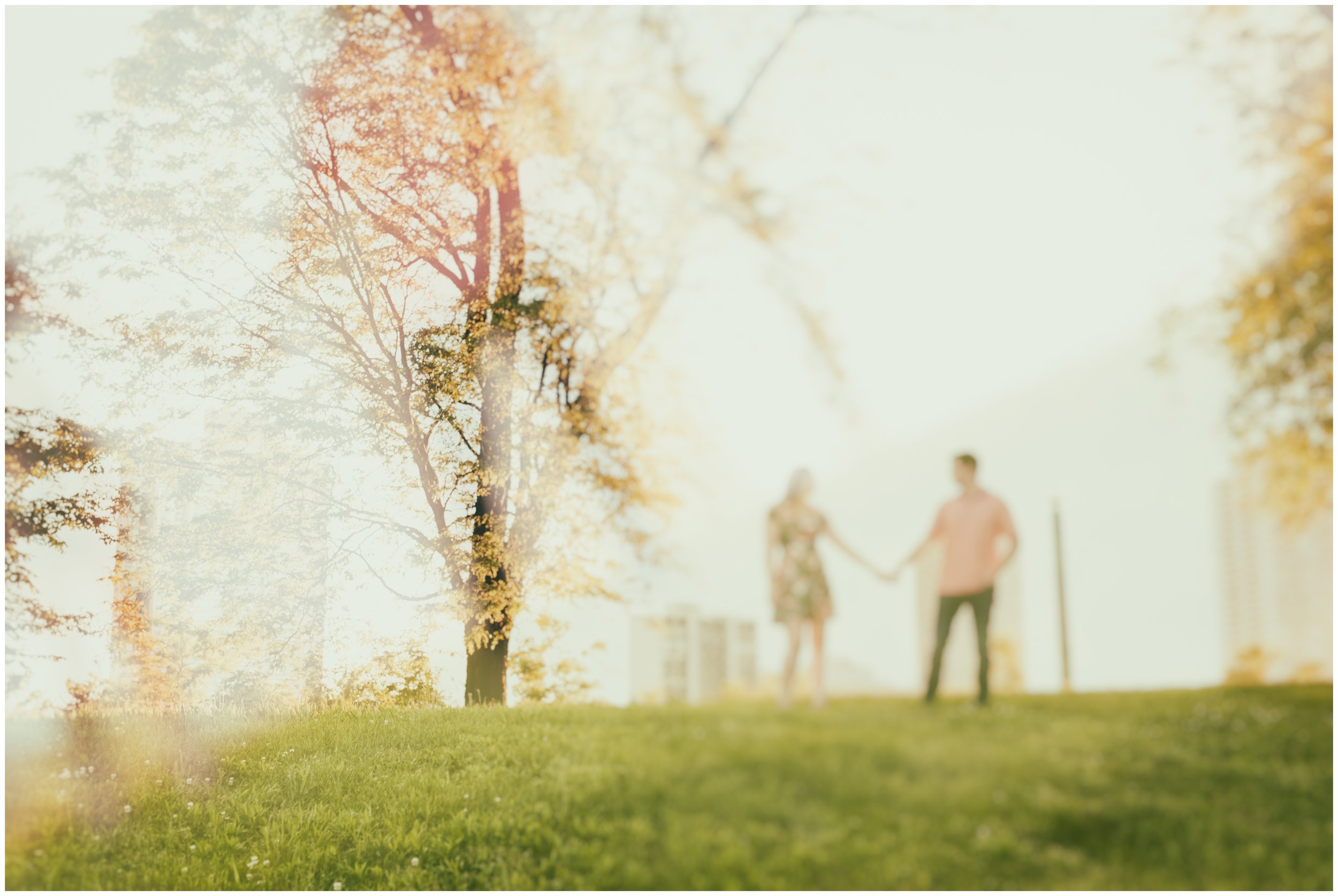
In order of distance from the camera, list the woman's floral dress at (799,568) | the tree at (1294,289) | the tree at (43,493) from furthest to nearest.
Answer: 1. the tree at (1294,289)
2. the tree at (43,493)
3. the woman's floral dress at (799,568)

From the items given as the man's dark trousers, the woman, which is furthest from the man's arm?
the woman

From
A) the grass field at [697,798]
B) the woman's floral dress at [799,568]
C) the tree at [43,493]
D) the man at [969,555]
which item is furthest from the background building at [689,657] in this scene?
the tree at [43,493]

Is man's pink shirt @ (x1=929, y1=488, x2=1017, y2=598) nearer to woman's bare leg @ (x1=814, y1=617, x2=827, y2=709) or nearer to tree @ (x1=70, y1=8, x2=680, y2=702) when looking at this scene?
woman's bare leg @ (x1=814, y1=617, x2=827, y2=709)

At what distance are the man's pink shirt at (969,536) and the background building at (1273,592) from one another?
4.47 feet

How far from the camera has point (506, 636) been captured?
4.17m

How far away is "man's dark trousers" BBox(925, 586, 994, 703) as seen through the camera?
3.95 m

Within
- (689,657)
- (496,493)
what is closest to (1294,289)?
(689,657)

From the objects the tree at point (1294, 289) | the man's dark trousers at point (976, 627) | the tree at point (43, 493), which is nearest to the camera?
the man's dark trousers at point (976, 627)

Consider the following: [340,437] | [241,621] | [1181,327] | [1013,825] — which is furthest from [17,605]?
[1181,327]

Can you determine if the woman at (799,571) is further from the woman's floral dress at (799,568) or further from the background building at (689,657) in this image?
the background building at (689,657)

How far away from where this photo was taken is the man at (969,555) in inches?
156

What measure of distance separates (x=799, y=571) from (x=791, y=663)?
0.48 metres

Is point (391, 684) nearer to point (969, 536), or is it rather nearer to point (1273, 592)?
point (969, 536)

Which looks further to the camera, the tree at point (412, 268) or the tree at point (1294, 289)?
the tree at point (1294, 289)
